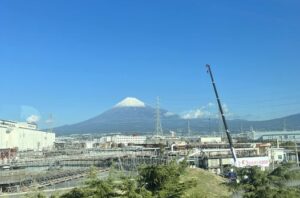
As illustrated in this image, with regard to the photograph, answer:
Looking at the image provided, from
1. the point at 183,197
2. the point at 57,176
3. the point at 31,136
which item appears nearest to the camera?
the point at 183,197

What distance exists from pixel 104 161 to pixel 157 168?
49.2 m

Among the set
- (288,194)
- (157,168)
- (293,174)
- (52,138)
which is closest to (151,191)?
(157,168)

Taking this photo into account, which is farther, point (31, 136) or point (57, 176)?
point (31, 136)

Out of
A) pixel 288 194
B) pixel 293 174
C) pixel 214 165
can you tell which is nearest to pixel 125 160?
pixel 214 165

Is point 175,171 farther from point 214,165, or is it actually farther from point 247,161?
point 214,165

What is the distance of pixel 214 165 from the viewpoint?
5712 cm

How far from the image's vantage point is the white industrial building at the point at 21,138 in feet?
272

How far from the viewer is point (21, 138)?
93.6 meters

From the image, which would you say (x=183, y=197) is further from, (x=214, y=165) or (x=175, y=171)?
(x=214, y=165)

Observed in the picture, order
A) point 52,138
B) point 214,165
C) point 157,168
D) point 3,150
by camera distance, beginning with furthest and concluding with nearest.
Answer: point 52,138 → point 3,150 → point 214,165 → point 157,168

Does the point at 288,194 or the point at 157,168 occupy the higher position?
the point at 157,168

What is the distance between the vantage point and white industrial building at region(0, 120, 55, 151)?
82.8 metres

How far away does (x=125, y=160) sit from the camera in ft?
192

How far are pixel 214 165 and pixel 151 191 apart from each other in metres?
48.2
